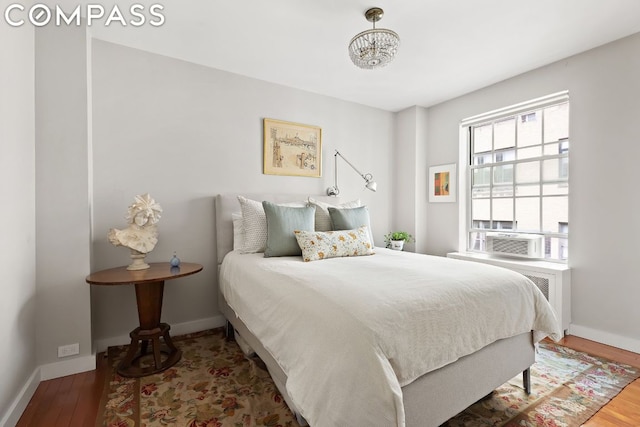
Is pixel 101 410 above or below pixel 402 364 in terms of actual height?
below

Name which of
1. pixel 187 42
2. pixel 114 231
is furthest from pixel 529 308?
pixel 187 42

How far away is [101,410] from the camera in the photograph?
1678mm

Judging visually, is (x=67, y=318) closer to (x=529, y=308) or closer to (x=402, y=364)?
(x=402, y=364)

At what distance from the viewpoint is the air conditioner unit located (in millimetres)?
3039

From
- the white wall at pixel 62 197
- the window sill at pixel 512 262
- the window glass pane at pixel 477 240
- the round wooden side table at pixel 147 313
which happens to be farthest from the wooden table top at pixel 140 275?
the window glass pane at pixel 477 240

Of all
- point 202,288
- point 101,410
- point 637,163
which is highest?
point 637,163

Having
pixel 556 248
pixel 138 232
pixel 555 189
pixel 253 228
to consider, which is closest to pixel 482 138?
pixel 555 189

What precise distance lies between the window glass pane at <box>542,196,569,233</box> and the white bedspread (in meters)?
1.63

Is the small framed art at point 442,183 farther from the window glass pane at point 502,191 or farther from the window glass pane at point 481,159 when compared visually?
the window glass pane at point 502,191

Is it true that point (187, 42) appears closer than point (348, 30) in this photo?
No

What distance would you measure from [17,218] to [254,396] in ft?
5.63

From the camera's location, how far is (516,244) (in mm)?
3135

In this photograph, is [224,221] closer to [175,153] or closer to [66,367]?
[175,153]

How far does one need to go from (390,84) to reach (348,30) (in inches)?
45.0
